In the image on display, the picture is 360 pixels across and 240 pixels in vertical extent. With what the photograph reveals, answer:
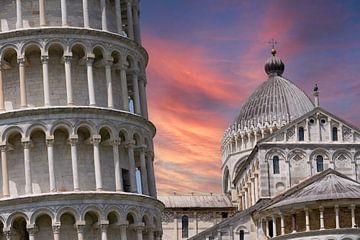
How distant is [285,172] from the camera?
269 ft

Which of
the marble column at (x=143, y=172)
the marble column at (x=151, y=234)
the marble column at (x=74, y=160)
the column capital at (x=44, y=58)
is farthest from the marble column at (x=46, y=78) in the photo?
the marble column at (x=151, y=234)

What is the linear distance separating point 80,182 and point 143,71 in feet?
25.3

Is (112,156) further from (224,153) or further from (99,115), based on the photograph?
(224,153)

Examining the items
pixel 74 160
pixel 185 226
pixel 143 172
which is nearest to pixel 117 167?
pixel 74 160

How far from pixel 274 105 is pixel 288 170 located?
18168 millimetres

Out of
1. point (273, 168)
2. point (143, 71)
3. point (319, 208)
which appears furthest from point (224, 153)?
point (143, 71)

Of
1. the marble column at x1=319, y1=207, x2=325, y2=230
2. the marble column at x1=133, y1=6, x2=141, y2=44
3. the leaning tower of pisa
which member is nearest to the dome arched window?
the marble column at x1=319, y1=207, x2=325, y2=230

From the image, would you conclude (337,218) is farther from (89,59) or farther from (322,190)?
(89,59)

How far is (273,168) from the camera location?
8194 cm

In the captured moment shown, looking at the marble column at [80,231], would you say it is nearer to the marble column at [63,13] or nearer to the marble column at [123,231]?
the marble column at [123,231]

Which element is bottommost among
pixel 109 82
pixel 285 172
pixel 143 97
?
pixel 285 172

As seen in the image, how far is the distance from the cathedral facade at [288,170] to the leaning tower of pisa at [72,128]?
23862 mm

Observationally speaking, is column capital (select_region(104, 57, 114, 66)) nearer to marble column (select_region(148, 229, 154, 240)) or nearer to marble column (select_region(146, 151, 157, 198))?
→ marble column (select_region(146, 151, 157, 198))

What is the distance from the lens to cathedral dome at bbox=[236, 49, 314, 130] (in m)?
98.6
